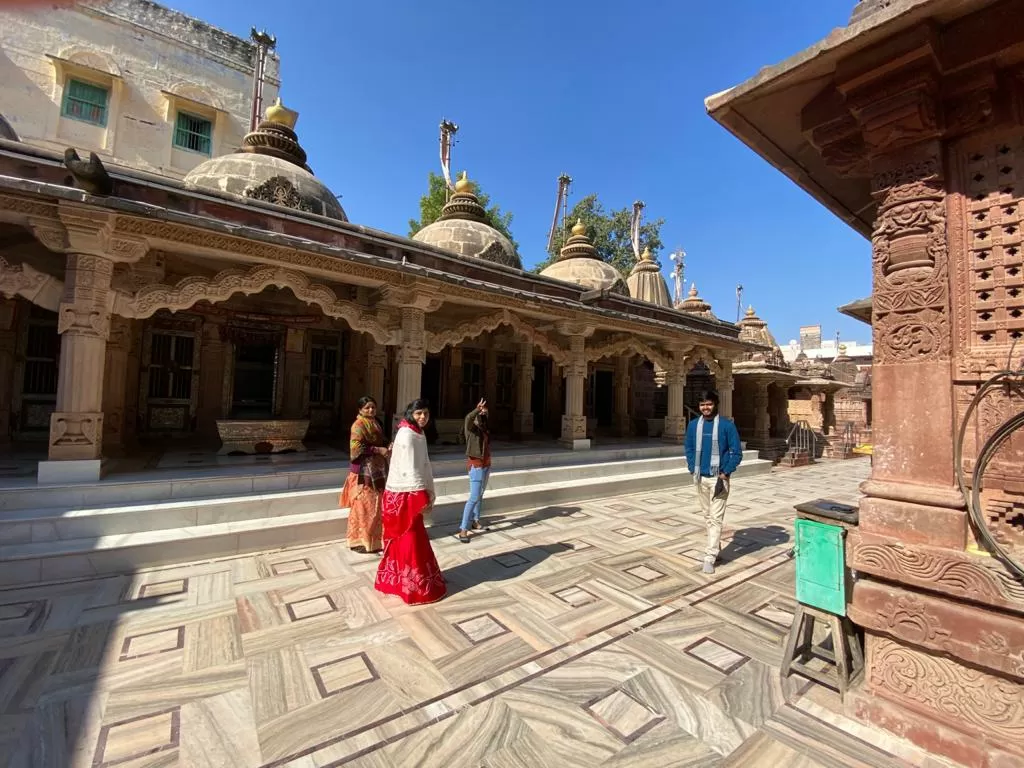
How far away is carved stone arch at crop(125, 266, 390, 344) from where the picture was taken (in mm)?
5203

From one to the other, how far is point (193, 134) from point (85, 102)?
9.81 ft

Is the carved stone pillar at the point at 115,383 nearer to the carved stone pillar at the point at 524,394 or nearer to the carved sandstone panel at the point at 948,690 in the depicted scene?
the carved stone pillar at the point at 524,394

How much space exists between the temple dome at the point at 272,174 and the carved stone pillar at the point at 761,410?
13.6m

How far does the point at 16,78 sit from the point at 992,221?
23.1m

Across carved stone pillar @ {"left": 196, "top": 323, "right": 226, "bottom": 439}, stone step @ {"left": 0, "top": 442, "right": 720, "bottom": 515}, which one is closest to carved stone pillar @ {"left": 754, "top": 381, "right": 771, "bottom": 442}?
stone step @ {"left": 0, "top": 442, "right": 720, "bottom": 515}

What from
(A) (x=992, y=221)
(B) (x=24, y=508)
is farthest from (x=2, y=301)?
(A) (x=992, y=221)

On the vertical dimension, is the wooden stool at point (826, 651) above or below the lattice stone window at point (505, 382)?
below

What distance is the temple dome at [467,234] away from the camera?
1127 centimetres

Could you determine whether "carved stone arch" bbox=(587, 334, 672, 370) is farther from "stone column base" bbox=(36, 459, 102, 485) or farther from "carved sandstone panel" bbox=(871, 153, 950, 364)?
"stone column base" bbox=(36, 459, 102, 485)

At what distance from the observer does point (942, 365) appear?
223cm

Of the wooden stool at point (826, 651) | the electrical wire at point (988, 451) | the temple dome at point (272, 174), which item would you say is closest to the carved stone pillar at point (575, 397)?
the temple dome at point (272, 174)

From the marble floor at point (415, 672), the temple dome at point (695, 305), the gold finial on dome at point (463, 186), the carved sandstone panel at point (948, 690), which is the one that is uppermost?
the gold finial on dome at point (463, 186)

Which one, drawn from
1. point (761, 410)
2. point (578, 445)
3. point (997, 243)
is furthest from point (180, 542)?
point (761, 410)

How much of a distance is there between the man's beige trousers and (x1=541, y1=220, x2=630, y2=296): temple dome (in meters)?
9.41
